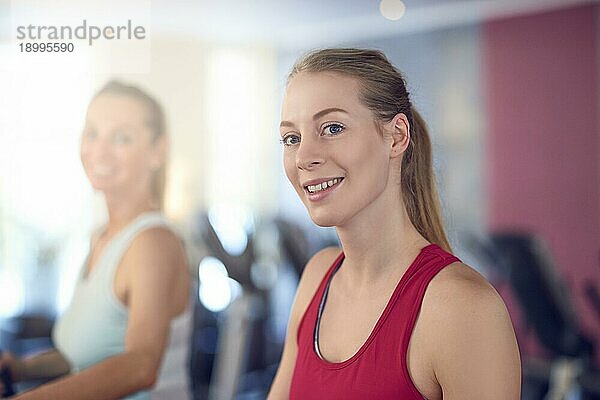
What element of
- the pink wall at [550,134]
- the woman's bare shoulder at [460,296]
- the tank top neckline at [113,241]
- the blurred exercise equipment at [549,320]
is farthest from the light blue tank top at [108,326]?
the pink wall at [550,134]

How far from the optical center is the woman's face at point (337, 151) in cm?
115

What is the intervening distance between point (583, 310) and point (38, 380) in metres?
3.00

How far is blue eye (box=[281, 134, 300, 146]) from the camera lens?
47.1 inches

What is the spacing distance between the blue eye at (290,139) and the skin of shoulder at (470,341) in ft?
0.93

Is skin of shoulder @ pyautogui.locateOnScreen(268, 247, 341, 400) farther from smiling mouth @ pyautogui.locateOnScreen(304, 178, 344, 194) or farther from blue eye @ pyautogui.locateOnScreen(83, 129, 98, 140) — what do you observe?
blue eye @ pyautogui.locateOnScreen(83, 129, 98, 140)

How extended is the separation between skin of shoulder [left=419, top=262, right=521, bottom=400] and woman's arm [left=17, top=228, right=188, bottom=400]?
27.8 inches

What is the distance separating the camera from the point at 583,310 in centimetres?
408

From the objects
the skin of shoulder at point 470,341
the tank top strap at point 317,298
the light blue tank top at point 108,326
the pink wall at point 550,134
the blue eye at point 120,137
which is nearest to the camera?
the skin of shoulder at point 470,341

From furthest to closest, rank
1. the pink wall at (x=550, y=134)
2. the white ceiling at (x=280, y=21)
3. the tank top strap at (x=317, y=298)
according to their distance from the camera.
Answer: the pink wall at (x=550, y=134), the white ceiling at (x=280, y=21), the tank top strap at (x=317, y=298)

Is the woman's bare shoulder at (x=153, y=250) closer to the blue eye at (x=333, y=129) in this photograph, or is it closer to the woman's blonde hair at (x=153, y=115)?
the woman's blonde hair at (x=153, y=115)

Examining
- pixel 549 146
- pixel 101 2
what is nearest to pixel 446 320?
pixel 101 2

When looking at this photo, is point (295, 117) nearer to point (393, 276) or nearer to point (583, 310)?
point (393, 276)

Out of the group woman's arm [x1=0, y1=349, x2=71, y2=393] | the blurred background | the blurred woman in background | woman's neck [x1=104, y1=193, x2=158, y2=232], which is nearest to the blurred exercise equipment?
the blurred background

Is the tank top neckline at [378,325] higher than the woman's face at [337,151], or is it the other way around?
the woman's face at [337,151]
